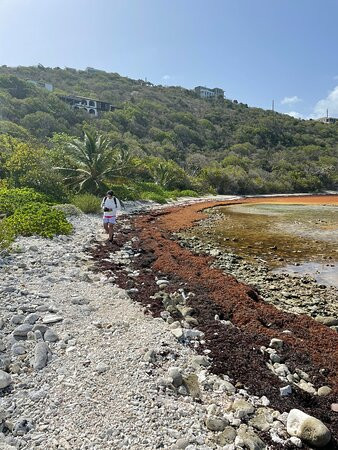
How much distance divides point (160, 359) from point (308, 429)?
1856 mm

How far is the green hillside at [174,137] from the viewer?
37.9 meters

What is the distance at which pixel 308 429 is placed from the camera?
3.46m

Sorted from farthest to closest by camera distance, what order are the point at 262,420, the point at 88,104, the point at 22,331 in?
1. the point at 88,104
2. the point at 22,331
3. the point at 262,420

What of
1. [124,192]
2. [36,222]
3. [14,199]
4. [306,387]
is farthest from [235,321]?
[124,192]

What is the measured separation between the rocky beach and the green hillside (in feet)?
45.8

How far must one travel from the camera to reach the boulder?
134 inches

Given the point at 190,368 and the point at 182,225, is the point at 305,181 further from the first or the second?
the point at 190,368

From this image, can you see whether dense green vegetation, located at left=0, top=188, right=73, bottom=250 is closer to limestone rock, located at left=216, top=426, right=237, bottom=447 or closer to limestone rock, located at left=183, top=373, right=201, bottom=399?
limestone rock, located at left=183, top=373, right=201, bottom=399

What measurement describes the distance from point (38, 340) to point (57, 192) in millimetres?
15739

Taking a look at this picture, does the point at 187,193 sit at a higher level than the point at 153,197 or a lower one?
lower

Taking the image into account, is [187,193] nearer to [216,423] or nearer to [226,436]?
[216,423]

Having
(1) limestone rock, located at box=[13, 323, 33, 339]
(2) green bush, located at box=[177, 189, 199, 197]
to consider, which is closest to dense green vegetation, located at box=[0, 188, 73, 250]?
(1) limestone rock, located at box=[13, 323, 33, 339]

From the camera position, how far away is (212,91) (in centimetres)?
16438

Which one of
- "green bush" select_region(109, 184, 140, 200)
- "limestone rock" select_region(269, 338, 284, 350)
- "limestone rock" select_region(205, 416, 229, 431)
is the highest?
"green bush" select_region(109, 184, 140, 200)
